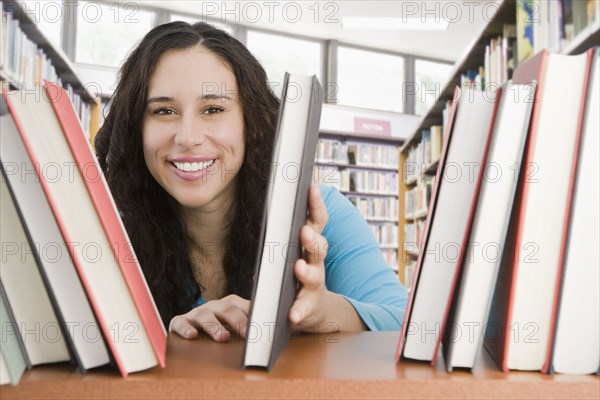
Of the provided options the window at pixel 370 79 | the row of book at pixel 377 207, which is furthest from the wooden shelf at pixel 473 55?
the window at pixel 370 79

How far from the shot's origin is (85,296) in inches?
14.8

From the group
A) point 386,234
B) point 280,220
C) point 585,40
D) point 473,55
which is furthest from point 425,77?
point 280,220

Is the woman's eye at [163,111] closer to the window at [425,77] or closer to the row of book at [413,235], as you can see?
the row of book at [413,235]

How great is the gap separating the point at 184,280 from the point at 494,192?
2.63ft

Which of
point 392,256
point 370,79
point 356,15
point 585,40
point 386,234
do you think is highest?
point 356,15

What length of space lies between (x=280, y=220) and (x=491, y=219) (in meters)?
0.16

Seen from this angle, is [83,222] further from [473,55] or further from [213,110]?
[473,55]

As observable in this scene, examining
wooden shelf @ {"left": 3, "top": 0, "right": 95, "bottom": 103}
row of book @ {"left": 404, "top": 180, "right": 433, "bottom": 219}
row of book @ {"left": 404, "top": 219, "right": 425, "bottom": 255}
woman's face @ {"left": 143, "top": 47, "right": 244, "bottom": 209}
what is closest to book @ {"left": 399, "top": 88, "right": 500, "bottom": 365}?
woman's face @ {"left": 143, "top": 47, "right": 244, "bottom": 209}

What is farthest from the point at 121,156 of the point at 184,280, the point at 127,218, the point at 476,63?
the point at 476,63

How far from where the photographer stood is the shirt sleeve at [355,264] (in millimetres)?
926

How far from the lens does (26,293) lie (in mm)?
391

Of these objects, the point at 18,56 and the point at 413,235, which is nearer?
the point at 18,56

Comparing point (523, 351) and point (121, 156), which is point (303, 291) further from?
point (121, 156)

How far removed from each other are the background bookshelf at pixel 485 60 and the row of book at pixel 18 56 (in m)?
1.81
